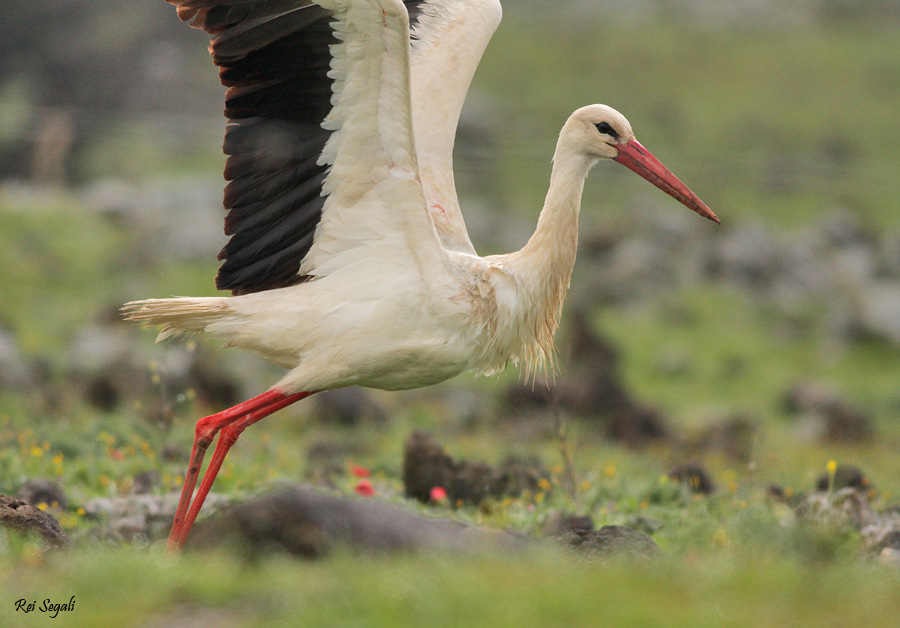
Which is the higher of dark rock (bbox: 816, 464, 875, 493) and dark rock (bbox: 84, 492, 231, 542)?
dark rock (bbox: 816, 464, 875, 493)

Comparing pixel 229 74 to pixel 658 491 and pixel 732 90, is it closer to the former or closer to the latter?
pixel 658 491

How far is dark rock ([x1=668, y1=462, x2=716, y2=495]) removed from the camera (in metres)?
6.99

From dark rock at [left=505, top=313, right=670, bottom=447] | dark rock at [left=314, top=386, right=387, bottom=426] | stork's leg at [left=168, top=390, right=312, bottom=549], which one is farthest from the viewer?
dark rock at [left=505, top=313, right=670, bottom=447]

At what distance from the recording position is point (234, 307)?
554 centimetres

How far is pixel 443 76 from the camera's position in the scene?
670 cm

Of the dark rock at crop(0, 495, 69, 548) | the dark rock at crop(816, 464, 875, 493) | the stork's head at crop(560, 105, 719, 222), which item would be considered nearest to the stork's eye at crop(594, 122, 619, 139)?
the stork's head at crop(560, 105, 719, 222)

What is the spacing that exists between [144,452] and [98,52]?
2295 cm

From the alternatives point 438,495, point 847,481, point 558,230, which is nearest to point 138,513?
point 438,495

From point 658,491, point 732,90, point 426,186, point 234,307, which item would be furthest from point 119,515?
point 732,90

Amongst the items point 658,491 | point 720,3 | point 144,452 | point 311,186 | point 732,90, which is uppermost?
point 720,3

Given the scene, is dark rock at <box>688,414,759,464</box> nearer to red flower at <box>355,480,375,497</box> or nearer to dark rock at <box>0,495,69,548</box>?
red flower at <box>355,480,375,497</box>

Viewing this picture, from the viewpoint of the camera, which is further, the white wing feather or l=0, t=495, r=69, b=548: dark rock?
the white wing feather

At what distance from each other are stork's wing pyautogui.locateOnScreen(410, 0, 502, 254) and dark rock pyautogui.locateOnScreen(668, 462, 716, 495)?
6.70 feet

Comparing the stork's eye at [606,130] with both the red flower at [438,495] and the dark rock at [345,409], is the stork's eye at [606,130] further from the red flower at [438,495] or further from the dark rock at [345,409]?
the dark rock at [345,409]
